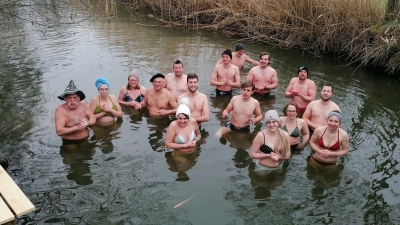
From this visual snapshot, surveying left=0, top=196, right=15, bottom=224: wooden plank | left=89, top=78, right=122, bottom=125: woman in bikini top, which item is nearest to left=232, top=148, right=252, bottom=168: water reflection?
left=89, top=78, right=122, bottom=125: woman in bikini top

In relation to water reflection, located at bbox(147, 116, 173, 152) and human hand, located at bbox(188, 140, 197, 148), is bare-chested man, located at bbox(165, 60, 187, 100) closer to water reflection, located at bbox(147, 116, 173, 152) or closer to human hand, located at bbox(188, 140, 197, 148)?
water reflection, located at bbox(147, 116, 173, 152)

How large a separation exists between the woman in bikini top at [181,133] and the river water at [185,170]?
285 mm

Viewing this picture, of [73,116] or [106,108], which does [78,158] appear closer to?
[73,116]

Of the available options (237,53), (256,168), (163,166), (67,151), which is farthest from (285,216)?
(237,53)

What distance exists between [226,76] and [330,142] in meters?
4.04

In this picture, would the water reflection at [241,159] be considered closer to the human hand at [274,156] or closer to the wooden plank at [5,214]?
the human hand at [274,156]

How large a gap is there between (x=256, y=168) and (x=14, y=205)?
3.78m

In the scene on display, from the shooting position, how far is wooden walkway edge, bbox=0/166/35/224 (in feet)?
15.1

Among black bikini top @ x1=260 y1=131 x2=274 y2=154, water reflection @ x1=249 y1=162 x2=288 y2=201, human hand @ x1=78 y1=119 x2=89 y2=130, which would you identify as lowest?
water reflection @ x1=249 y1=162 x2=288 y2=201

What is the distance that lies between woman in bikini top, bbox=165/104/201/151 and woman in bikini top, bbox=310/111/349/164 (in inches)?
A: 82.0

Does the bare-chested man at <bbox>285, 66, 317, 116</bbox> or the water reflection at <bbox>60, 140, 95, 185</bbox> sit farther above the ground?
the bare-chested man at <bbox>285, 66, 317, 116</bbox>

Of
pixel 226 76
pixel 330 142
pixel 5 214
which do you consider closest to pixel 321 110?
pixel 330 142

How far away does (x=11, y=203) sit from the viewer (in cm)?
488

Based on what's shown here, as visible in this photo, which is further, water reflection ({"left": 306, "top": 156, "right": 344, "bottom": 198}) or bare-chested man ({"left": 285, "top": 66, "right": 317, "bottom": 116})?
bare-chested man ({"left": 285, "top": 66, "right": 317, "bottom": 116})
